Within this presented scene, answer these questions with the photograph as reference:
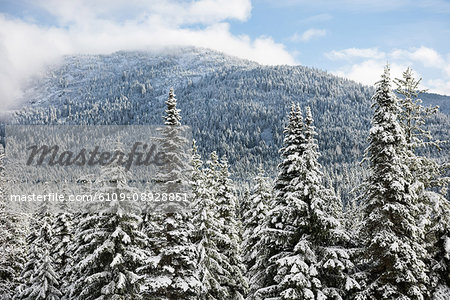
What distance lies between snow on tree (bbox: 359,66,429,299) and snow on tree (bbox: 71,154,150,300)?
10547 millimetres

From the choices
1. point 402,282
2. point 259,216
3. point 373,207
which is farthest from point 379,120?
point 259,216

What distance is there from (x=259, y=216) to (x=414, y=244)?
12166 millimetres

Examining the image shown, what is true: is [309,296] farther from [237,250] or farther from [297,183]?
[237,250]

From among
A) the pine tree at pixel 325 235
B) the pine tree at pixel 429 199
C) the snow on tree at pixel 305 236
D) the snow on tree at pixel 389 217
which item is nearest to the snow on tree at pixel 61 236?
the snow on tree at pixel 305 236

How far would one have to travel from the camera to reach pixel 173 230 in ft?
54.1

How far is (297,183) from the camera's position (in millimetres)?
16109

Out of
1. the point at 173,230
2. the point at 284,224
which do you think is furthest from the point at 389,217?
the point at 173,230

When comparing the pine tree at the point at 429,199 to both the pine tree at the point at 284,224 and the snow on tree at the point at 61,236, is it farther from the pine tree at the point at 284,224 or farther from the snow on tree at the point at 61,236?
the snow on tree at the point at 61,236

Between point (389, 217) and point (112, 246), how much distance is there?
12728mm

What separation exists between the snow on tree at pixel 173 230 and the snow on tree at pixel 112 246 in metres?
0.87

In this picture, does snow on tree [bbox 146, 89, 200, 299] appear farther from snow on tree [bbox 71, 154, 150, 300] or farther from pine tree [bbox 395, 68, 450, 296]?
pine tree [bbox 395, 68, 450, 296]

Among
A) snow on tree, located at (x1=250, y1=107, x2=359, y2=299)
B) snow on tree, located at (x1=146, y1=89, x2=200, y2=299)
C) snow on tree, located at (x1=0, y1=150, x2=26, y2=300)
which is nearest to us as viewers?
snow on tree, located at (x1=250, y1=107, x2=359, y2=299)

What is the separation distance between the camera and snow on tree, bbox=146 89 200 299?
52.3 feet

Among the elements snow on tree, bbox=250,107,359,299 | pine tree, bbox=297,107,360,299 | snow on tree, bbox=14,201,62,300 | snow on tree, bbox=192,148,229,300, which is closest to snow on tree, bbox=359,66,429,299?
pine tree, bbox=297,107,360,299
